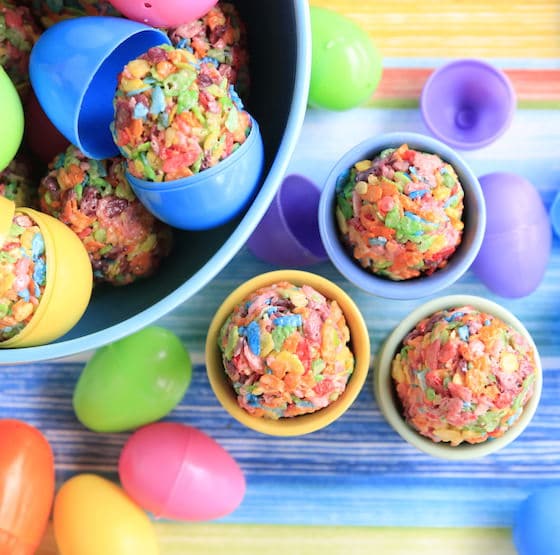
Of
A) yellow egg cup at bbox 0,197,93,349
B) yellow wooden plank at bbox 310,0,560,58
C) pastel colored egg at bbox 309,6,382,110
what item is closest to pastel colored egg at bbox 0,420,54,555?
yellow egg cup at bbox 0,197,93,349

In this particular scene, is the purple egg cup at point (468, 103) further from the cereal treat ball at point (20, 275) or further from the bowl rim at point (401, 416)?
the cereal treat ball at point (20, 275)

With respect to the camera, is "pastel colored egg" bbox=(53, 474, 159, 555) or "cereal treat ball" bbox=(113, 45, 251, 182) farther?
"pastel colored egg" bbox=(53, 474, 159, 555)

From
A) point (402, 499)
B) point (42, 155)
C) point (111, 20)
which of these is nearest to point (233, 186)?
point (111, 20)

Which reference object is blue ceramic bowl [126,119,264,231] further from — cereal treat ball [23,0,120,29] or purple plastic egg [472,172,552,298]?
purple plastic egg [472,172,552,298]

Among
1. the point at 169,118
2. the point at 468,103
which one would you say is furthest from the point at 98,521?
the point at 468,103

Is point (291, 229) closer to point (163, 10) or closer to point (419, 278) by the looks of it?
point (419, 278)
